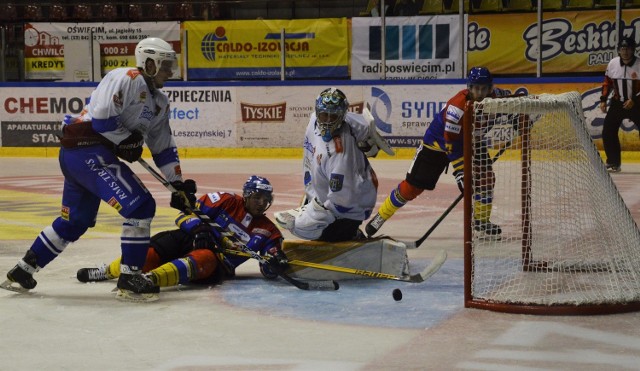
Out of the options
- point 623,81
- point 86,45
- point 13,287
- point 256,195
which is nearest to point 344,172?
point 256,195

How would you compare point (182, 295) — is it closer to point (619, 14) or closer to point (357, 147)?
point (357, 147)

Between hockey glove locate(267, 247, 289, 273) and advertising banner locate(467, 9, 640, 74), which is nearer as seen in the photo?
hockey glove locate(267, 247, 289, 273)

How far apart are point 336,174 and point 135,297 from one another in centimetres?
114

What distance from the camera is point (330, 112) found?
15.4 ft

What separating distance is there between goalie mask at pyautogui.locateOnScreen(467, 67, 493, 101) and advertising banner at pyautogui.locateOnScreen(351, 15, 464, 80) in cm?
574

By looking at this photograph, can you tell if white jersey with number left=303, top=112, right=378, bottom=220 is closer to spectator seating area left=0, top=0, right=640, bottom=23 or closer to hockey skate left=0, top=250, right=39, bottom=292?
hockey skate left=0, top=250, right=39, bottom=292

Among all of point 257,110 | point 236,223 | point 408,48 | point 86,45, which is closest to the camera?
point 236,223

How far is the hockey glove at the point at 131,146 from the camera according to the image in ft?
14.3

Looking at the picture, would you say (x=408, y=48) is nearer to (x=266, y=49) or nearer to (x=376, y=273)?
(x=266, y=49)

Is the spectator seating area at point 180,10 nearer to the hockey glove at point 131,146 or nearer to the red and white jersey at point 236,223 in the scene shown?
the red and white jersey at point 236,223

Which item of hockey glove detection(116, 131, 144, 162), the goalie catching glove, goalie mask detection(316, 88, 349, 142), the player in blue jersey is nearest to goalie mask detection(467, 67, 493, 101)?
the player in blue jersey

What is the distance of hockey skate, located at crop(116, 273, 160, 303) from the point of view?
13.8 feet

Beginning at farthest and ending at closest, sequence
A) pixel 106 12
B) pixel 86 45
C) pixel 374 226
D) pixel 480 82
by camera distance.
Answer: pixel 106 12 < pixel 86 45 < pixel 374 226 < pixel 480 82

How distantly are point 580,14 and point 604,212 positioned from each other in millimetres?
7635
